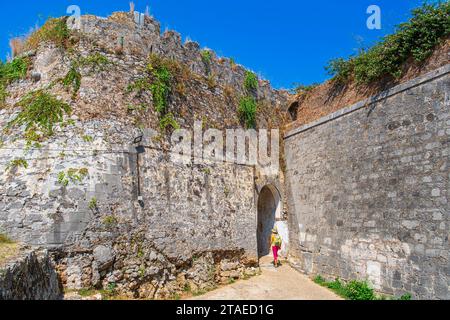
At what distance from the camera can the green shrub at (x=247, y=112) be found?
1198cm

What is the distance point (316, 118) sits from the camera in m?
11.4

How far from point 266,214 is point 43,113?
24.9ft

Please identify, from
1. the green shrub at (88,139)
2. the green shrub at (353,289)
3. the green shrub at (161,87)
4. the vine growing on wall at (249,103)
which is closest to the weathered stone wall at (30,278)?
the green shrub at (88,139)

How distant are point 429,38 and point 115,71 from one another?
23.8 ft

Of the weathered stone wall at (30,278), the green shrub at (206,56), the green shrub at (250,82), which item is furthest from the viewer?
the green shrub at (250,82)

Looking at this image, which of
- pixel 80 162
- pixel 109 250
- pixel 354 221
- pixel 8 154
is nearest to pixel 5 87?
pixel 8 154

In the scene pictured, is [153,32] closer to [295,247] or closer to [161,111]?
[161,111]

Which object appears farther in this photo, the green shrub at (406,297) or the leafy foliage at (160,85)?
the leafy foliage at (160,85)

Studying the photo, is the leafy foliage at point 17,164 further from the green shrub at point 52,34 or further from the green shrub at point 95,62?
the green shrub at point 52,34

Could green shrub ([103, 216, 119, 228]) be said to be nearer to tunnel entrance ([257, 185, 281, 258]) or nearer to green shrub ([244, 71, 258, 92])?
tunnel entrance ([257, 185, 281, 258])

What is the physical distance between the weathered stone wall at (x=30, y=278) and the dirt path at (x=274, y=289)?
3140 mm

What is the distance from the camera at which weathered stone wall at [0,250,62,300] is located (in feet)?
14.0

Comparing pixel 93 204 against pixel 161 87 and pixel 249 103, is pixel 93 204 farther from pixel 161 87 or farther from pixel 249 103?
pixel 249 103

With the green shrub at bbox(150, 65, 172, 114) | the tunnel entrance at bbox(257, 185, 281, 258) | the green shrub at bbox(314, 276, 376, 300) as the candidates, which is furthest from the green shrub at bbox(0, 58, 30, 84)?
the green shrub at bbox(314, 276, 376, 300)
